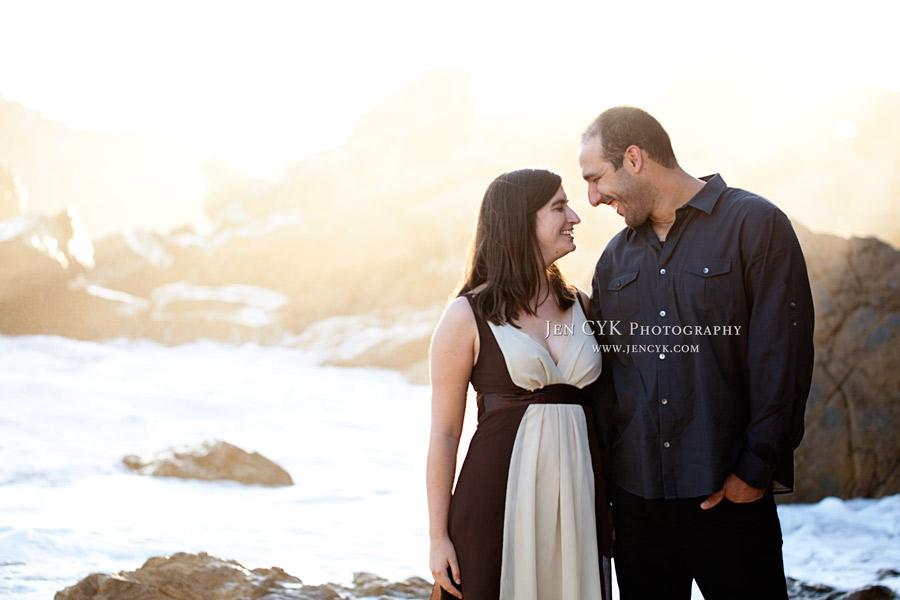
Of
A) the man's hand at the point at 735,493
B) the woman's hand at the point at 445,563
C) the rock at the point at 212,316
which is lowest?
the woman's hand at the point at 445,563

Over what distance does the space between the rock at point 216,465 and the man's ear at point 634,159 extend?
6243 millimetres

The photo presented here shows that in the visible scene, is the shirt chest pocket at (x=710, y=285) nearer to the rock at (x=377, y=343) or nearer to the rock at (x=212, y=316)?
the rock at (x=377, y=343)

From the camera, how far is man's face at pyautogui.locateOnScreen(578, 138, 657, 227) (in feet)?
8.14

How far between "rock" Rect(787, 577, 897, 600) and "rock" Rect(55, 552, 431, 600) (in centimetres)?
240

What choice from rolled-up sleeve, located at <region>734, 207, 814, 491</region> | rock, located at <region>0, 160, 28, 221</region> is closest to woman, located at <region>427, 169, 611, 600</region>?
rolled-up sleeve, located at <region>734, 207, 814, 491</region>

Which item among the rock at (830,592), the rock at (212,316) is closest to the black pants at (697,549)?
the rock at (830,592)

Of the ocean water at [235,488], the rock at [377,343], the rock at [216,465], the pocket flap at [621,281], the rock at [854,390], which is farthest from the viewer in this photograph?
the rock at [377,343]

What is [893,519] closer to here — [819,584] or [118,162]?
[819,584]

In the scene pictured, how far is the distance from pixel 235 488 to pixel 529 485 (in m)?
5.83

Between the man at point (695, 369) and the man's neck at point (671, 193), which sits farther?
the man's neck at point (671, 193)

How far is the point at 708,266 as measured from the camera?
7.64 feet

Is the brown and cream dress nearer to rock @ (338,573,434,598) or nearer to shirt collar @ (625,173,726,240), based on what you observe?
shirt collar @ (625,173,726,240)

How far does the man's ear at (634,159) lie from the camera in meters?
2.45

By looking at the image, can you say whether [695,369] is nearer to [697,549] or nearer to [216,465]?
[697,549]
